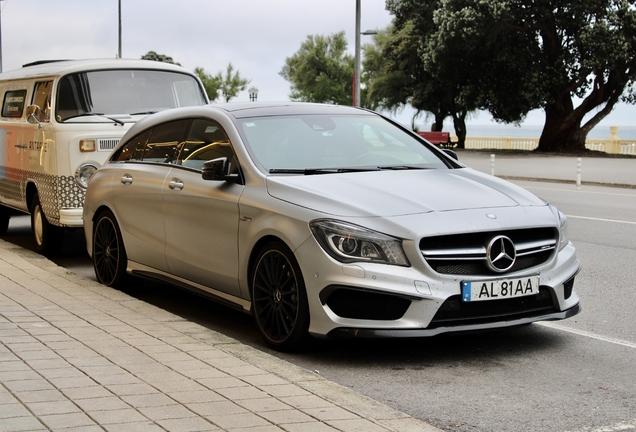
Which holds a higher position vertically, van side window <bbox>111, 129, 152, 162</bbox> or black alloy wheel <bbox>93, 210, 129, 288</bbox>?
van side window <bbox>111, 129, 152, 162</bbox>

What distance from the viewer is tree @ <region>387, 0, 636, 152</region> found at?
4228cm

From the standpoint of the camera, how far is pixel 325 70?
90625mm

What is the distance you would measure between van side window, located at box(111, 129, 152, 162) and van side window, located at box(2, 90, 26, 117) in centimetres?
353

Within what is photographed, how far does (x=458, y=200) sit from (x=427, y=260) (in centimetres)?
62

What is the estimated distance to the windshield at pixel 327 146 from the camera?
688 cm

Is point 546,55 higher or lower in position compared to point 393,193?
higher

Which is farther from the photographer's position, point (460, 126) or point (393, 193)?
point (460, 126)

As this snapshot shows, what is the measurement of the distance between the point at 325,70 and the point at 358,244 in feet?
282

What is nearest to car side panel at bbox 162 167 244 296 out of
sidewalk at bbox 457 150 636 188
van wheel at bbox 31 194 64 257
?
van wheel at bbox 31 194 64 257

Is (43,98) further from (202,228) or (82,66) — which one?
(202,228)

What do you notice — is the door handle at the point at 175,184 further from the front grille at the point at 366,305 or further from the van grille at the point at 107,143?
the van grille at the point at 107,143

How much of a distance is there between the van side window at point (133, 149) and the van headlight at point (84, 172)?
1631mm

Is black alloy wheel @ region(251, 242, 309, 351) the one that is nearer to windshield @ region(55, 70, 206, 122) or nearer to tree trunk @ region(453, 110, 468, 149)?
windshield @ region(55, 70, 206, 122)

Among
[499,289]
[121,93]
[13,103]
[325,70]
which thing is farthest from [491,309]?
[325,70]
